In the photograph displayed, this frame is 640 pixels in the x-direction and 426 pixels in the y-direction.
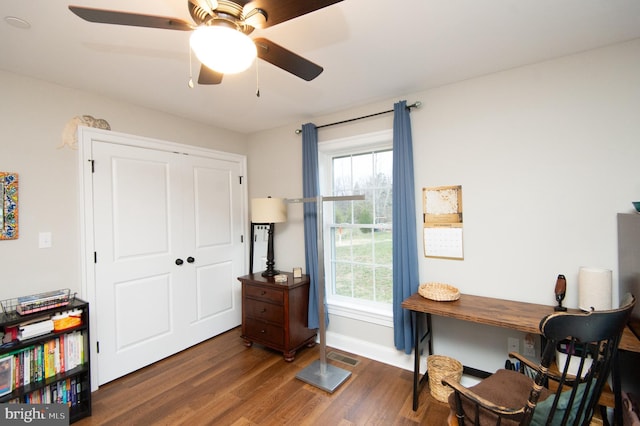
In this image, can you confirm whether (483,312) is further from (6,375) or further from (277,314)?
(6,375)

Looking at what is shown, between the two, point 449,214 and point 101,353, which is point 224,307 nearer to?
point 101,353

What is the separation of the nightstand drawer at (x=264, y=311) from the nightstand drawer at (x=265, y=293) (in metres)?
0.05

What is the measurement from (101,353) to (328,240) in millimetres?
2284

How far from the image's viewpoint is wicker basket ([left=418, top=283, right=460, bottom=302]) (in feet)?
7.02

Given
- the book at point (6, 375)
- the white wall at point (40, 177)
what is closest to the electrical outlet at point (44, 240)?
the white wall at point (40, 177)

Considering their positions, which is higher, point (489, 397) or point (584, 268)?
point (584, 268)

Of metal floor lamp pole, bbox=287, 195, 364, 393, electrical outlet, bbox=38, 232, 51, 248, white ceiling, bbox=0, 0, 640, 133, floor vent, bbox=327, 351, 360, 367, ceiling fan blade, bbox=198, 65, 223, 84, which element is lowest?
floor vent, bbox=327, 351, 360, 367

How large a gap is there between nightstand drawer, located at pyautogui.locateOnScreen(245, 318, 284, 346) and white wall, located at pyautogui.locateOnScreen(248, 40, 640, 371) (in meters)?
1.07

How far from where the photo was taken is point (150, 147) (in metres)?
2.79

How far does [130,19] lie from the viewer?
3.73 ft

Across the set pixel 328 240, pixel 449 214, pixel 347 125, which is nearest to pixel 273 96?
pixel 347 125

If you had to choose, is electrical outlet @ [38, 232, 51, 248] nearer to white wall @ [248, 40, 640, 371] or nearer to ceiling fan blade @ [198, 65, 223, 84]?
ceiling fan blade @ [198, 65, 223, 84]

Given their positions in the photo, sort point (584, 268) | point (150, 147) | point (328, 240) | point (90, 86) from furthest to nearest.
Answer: point (328, 240) → point (150, 147) → point (90, 86) → point (584, 268)

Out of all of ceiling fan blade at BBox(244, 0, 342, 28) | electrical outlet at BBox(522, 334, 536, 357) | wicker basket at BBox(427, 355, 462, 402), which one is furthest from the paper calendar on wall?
ceiling fan blade at BBox(244, 0, 342, 28)
